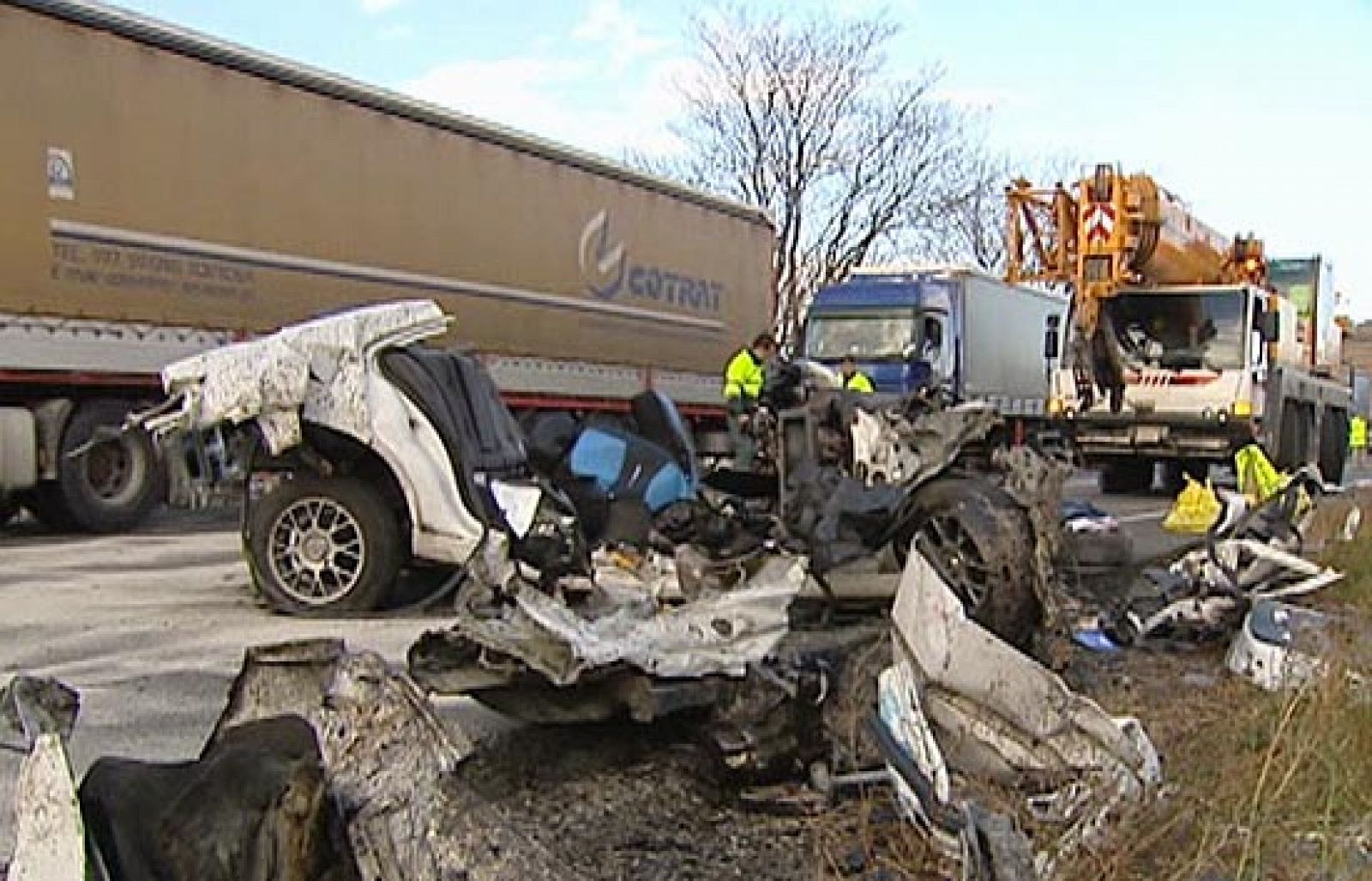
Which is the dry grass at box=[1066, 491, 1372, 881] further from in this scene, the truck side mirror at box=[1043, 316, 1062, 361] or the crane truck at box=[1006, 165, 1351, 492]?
the truck side mirror at box=[1043, 316, 1062, 361]

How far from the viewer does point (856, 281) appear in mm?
20250

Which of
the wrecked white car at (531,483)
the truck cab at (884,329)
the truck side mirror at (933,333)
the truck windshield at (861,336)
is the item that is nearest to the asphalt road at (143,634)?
the wrecked white car at (531,483)

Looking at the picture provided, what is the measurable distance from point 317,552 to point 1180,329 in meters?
13.5

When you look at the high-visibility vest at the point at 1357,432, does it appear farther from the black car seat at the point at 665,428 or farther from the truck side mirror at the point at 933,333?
the black car seat at the point at 665,428

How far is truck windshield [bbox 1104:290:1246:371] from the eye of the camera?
1798 centimetres

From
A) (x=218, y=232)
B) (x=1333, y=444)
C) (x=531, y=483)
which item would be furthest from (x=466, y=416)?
(x=1333, y=444)

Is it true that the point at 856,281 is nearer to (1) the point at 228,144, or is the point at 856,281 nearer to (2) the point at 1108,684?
(1) the point at 228,144

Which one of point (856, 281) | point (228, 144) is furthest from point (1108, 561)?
point (856, 281)

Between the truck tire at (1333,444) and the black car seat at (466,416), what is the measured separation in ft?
58.0

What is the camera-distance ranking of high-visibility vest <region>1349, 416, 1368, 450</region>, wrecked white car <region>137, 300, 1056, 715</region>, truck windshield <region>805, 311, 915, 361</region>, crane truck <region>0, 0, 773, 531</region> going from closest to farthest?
wrecked white car <region>137, 300, 1056, 715</region>
crane truck <region>0, 0, 773, 531</region>
truck windshield <region>805, 311, 915, 361</region>
high-visibility vest <region>1349, 416, 1368, 450</region>

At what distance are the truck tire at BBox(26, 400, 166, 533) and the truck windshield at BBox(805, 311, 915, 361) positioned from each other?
9.24m

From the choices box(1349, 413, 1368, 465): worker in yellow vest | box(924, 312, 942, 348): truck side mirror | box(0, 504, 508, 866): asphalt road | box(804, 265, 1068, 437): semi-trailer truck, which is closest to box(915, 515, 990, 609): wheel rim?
box(0, 504, 508, 866): asphalt road

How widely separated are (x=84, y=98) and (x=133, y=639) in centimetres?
671

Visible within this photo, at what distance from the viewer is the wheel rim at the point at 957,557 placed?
6113 mm
